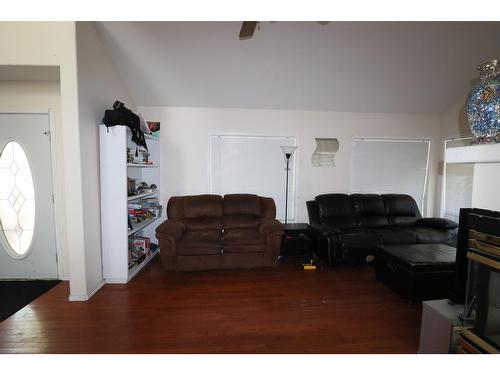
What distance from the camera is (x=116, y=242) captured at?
2.75 meters

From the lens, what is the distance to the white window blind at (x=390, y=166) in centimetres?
425

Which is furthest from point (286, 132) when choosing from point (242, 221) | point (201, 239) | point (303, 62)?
point (201, 239)

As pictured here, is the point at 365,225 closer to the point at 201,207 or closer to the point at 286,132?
the point at 286,132

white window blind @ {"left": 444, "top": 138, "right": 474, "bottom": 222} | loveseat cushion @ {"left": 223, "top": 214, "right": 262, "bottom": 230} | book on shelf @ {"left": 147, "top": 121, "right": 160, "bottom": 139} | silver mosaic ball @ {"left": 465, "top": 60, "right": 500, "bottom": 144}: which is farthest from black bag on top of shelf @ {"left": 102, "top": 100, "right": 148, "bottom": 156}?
white window blind @ {"left": 444, "top": 138, "right": 474, "bottom": 222}

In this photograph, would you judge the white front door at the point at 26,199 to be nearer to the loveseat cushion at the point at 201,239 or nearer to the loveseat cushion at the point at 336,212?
the loveseat cushion at the point at 201,239

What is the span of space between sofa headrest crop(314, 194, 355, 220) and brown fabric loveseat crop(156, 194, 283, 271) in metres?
0.90

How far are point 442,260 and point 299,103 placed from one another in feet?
9.03

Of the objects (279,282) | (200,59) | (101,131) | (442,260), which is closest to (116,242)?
(101,131)

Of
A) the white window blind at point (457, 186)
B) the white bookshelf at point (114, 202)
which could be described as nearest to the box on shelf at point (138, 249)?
the white bookshelf at point (114, 202)

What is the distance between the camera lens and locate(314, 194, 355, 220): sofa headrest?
3.81 meters

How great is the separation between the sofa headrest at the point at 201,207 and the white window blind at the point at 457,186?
3782 millimetres

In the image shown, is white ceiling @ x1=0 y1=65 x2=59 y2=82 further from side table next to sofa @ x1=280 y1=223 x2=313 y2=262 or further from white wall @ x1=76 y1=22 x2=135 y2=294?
side table next to sofa @ x1=280 y1=223 x2=313 y2=262

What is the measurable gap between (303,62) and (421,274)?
8.91 feet
